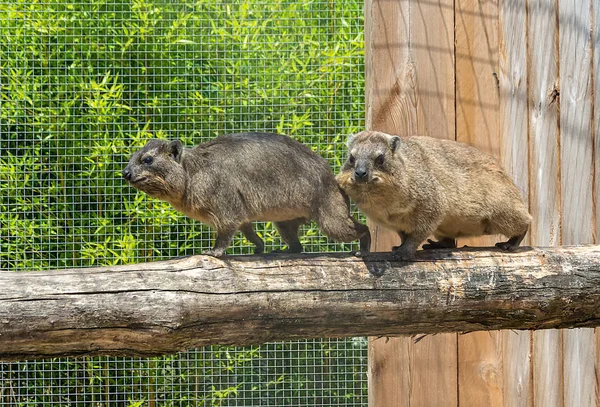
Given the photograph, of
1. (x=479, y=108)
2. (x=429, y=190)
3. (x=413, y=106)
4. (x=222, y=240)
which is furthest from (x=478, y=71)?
(x=222, y=240)

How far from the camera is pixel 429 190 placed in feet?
11.6

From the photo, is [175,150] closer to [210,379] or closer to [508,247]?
[508,247]

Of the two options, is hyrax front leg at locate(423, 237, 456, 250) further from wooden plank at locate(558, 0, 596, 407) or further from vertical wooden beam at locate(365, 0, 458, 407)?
wooden plank at locate(558, 0, 596, 407)

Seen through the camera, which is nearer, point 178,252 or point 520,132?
point 520,132

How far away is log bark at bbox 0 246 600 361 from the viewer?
2.63 meters

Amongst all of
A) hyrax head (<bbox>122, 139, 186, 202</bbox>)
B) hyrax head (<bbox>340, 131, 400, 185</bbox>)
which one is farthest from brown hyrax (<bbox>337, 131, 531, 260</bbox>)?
hyrax head (<bbox>122, 139, 186, 202</bbox>)

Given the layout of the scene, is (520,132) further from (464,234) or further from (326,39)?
(326,39)

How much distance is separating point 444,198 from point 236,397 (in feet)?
6.50

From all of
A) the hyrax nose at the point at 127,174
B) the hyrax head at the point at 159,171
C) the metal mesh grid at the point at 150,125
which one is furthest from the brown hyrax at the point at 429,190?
the metal mesh grid at the point at 150,125

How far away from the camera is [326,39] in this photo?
17.0ft

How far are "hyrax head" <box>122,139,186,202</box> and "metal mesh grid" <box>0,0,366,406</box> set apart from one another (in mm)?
1239

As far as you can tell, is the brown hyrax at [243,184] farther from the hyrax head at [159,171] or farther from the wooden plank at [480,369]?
the wooden plank at [480,369]

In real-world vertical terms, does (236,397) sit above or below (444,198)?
below

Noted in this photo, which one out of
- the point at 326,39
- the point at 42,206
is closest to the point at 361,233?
the point at 326,39
